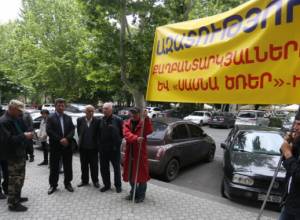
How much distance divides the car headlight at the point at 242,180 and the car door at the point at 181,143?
199 cm

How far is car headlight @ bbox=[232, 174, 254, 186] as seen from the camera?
5.22m

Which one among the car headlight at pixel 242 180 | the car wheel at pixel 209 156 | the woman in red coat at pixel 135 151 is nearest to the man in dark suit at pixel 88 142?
the woman in red coat at pixel 135 151

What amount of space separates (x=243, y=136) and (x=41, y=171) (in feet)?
17.5

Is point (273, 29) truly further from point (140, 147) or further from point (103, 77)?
point (103, 77)

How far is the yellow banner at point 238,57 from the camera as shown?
2.69 metres

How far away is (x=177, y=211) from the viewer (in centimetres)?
460

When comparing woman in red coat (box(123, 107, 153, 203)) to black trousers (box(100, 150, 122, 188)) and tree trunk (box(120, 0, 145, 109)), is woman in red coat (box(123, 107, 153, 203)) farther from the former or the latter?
tree trunk (box(120, 0, 145, 109))

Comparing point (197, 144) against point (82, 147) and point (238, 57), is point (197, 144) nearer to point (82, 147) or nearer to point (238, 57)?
point (82, 147)

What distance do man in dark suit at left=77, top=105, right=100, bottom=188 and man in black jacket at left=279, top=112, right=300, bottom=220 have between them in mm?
3774

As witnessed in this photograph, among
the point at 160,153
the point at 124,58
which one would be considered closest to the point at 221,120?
the point at 124,58

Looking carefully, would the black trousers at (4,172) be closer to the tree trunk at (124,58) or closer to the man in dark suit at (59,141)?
the man in dark suit at (59,141)

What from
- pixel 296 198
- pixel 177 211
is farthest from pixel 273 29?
pixel 177 211

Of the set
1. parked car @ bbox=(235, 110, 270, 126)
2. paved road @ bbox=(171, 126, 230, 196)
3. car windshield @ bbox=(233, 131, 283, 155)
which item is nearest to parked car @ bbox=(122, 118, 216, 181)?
paved road @ bbox=(171, 126, 230, 196)

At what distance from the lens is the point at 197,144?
8.27 metres
